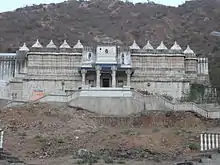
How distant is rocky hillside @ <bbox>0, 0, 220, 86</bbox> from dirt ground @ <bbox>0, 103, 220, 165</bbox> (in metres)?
47.2

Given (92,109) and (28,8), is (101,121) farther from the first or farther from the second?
(28,8)

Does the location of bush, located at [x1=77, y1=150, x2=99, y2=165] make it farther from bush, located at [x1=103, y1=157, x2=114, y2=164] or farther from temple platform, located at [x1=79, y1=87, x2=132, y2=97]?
temple platform, located at [x1=79, y1=87, x2=132, y2=97]

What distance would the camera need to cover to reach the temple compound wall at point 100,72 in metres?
57.4

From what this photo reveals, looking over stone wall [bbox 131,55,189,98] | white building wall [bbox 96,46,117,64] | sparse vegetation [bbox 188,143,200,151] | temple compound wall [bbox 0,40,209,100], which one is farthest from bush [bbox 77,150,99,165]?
stone wall [bbox 131,55,189,98]

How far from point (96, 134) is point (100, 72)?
20320 millimetres

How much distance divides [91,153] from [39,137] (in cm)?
736

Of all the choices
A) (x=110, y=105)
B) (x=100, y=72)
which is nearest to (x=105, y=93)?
(x=110, y=105)

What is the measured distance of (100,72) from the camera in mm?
56562

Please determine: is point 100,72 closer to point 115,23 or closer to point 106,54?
point 106,54

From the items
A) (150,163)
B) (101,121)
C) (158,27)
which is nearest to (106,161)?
(150,163)

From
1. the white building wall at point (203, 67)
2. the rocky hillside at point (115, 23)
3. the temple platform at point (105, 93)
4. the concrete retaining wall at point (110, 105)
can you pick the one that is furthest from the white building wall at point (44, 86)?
the rocky hillside at point (115, 23)

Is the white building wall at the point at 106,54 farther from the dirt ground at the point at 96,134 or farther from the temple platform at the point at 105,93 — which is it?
the dirt ground at the point at 96,134

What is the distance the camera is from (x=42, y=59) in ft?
191

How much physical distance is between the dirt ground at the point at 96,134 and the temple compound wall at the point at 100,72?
43.5ft
